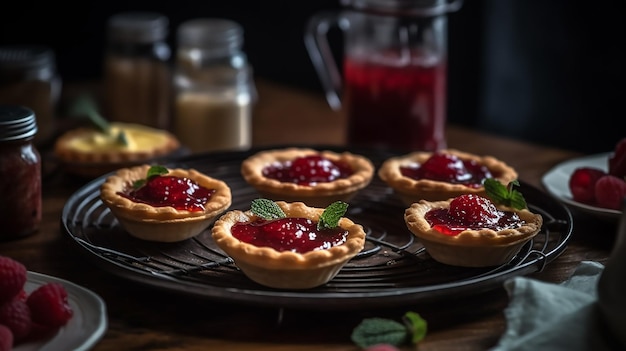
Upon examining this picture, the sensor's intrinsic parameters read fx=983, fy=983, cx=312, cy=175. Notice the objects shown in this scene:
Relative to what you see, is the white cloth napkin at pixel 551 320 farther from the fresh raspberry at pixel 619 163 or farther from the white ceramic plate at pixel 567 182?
the fresh raspberry at pixel 619 163

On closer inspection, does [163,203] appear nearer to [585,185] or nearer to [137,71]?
[585,185]

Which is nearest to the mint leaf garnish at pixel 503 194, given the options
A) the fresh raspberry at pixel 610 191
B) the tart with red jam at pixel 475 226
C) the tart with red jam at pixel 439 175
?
the tart with red jam at pixel 475 226

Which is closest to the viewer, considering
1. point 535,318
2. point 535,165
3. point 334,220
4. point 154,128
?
point 535,318

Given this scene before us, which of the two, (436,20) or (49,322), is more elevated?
(436,20)

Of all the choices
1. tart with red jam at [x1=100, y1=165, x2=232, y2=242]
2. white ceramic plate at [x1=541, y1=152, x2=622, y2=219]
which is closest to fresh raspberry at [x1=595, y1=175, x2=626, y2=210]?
white ceramic plate at [x1=541, y1=152, x2=622, y2=219]

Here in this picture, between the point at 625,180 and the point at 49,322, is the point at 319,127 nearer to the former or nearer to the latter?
the point at 625,180

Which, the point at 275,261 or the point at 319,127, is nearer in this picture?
the point at 275,261

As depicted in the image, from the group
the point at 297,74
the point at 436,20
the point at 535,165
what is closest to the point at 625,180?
the point at 535,165

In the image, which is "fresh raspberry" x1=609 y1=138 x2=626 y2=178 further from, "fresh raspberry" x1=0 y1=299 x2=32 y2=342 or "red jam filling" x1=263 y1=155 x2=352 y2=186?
"fresh raspberry" x1=0 y1=299 x2=32 y2=342

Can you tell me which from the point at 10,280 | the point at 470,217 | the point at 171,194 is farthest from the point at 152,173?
the point at 470,217
